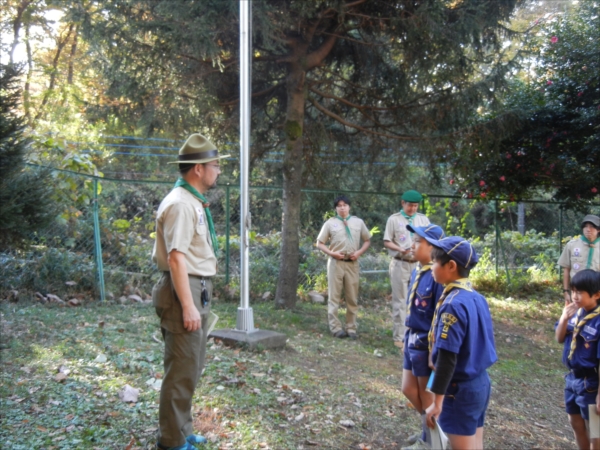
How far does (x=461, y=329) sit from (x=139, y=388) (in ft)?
10.6

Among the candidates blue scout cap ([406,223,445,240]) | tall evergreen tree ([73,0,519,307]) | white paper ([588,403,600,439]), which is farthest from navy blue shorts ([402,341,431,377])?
tall evergreen tree ([73,0,519,307])

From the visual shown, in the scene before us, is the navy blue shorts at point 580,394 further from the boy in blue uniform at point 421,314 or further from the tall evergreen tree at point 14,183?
the tall evergreen tree at point 14,183

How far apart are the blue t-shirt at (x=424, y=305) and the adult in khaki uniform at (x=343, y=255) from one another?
14.0 ft

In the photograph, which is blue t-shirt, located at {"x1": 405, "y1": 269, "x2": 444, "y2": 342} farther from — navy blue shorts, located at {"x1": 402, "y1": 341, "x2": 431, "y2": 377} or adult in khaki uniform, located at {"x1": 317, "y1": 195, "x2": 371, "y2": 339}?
adult in khaki uniform, located at {"x1": 317, "y1": 195, "x2": 371, "y2": 339}

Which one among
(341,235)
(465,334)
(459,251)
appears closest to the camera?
(465,334)

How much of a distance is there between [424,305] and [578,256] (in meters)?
4.78

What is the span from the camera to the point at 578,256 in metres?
7.73

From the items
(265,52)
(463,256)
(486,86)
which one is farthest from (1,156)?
(486,86)

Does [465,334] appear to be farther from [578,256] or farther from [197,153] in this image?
[578,256]

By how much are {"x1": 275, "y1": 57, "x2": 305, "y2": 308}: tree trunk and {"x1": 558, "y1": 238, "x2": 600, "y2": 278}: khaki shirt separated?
14.6ft

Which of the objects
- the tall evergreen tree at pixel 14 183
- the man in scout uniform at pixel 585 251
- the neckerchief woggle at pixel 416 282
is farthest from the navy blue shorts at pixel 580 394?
the tall evergreen tree at pixel 14 183

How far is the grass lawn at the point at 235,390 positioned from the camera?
4371mm

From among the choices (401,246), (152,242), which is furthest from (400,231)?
(152,242)

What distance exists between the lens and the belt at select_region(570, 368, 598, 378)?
3.85m
